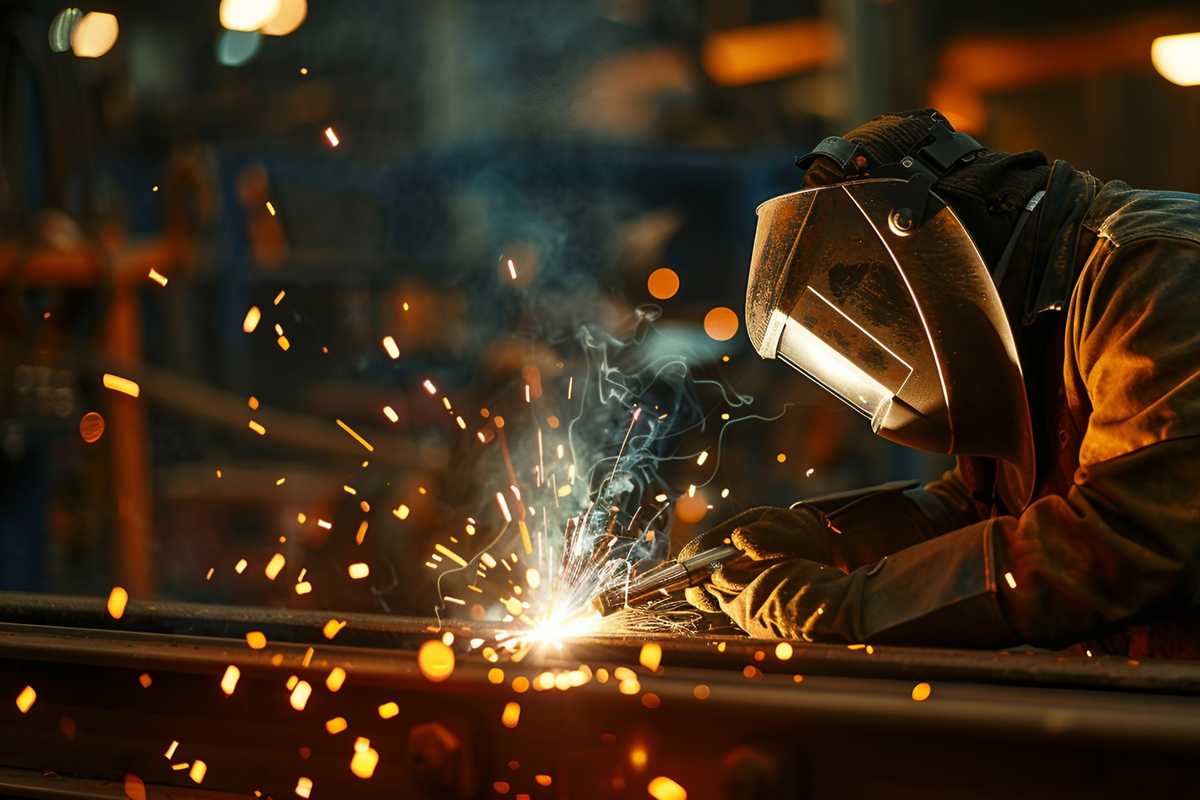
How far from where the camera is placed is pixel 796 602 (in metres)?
1.92

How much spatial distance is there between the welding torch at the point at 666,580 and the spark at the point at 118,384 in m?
4.70

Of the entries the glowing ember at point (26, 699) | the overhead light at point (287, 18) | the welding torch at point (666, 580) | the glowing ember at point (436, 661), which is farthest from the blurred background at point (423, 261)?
the glowing ember at point (436, 661)

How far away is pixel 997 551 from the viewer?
71.1 inches

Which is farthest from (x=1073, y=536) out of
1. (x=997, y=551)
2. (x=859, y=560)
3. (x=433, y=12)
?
(x=433, y=12)

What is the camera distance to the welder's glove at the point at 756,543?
2092 mm

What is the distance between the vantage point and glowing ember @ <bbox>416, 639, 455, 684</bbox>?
72.5 inches

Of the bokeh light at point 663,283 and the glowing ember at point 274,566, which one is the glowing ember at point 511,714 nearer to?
the bokeh light at point 663,283

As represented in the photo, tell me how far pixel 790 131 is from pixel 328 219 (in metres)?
2.93

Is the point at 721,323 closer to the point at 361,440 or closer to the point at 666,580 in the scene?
the point at 361,440

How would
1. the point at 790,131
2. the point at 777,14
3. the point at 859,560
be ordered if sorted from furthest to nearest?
the point at 777,14 → the point at 790,131 → the point at 859,560

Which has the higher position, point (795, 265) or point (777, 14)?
point (777, 14)

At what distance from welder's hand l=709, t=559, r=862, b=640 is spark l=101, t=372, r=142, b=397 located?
501 cm

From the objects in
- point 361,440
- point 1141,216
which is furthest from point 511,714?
point 361,440

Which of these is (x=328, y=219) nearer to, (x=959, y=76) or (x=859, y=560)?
(x=959, y=76)
